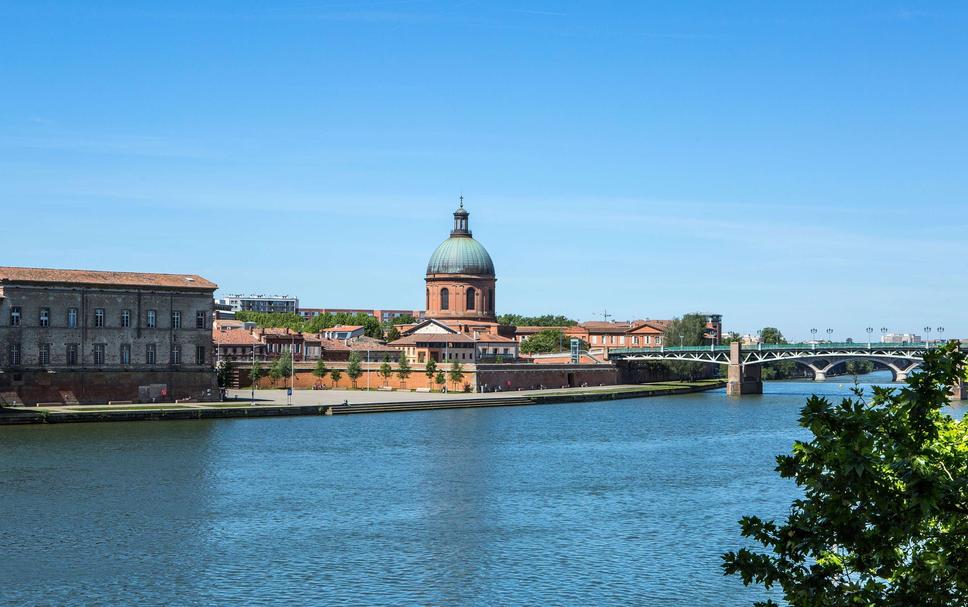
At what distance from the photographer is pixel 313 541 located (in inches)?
1393

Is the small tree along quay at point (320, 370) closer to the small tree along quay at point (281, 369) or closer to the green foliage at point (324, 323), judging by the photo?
the small tree along quay at point (281, 369)

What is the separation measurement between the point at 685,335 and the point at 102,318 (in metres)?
87.2

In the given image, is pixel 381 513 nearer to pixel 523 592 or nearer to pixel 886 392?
pixel 523 592

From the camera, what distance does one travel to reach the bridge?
118 m

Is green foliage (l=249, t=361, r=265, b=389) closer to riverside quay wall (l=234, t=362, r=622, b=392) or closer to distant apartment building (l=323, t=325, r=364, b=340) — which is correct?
riverside quay wall (l=234, t=362, r=622, b=392)

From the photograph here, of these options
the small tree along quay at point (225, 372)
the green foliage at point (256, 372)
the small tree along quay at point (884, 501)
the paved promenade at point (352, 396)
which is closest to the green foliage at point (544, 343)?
the paved promenade at point (352, 396)

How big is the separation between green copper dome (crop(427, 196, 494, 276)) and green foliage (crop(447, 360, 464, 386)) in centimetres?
3158

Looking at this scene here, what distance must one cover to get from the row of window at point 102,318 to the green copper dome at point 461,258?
64714mm

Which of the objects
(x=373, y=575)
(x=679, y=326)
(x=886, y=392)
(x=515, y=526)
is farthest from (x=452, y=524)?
(x=679, y=326)

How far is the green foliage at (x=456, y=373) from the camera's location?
374 ft

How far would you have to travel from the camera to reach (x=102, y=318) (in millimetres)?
78500

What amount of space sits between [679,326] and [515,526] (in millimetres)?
115558

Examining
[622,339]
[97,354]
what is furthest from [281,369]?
[622,339]

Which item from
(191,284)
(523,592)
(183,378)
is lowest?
(523,592)
